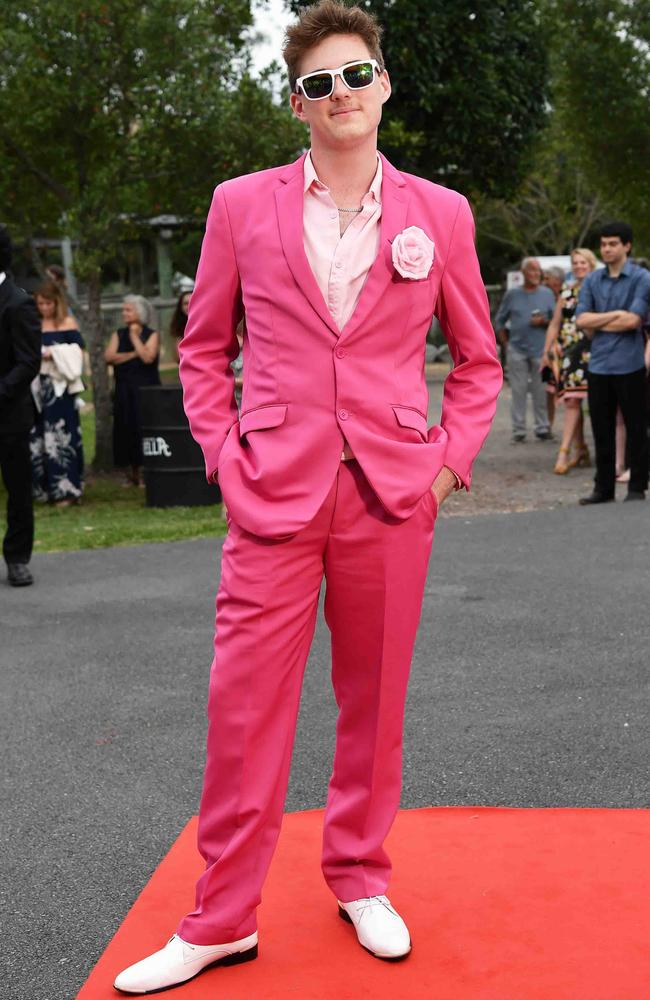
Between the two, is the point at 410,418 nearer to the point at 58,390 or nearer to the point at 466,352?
the point at 466,352

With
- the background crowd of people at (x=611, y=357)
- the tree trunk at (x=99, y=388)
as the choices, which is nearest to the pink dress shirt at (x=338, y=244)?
the background crowd of people at (x=611, y=357)

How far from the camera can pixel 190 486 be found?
11.9 m

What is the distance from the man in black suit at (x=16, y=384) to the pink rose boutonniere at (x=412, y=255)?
497cm

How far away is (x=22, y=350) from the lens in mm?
7551

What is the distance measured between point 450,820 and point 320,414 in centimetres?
163

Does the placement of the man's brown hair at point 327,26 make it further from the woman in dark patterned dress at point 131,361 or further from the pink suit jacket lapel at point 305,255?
the woman in dark patterned dress at point 131,361

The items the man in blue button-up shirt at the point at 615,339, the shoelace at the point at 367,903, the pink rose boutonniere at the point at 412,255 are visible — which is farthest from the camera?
the man in blue button-up shirt at the point at 615,339

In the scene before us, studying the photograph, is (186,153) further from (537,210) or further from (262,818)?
(537,210)

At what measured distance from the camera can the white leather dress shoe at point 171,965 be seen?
2.93 meters

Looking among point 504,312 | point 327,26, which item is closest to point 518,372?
point 504,312

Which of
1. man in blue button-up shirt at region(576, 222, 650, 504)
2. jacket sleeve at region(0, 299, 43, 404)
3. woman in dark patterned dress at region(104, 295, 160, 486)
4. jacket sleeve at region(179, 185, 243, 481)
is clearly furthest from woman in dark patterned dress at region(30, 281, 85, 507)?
jacket sleeve at region(179, 185, 243, 481)

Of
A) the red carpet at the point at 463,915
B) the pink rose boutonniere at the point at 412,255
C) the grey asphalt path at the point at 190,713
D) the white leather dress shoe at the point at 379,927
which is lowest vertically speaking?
the grey asphalt path at the point at 190,713

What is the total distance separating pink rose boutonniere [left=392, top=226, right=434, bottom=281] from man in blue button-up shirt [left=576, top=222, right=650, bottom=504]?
7039 millimetres

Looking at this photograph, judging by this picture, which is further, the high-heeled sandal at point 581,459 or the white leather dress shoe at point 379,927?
the high-heeled sandal at point 581,459
